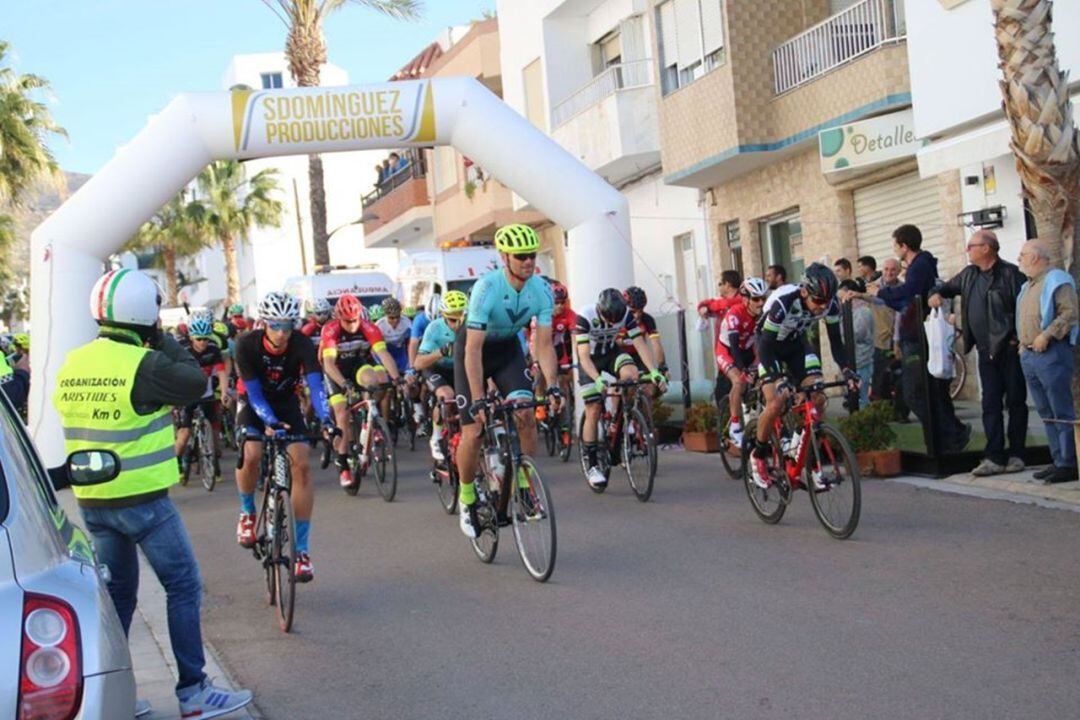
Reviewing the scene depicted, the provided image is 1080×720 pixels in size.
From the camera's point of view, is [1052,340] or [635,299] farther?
[635,299]

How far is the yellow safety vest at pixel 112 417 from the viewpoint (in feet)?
19.4

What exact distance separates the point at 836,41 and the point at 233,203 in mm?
47874

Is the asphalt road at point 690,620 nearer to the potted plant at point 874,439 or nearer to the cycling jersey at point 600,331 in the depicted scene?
the potted plant at point 874,439

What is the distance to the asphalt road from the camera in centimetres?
612

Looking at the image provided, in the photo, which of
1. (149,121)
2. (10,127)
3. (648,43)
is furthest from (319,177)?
(149,121)

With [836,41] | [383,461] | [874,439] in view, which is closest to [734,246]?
[836,41]

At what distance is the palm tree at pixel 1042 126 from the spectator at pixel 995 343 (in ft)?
1.52

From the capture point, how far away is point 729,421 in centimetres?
1346

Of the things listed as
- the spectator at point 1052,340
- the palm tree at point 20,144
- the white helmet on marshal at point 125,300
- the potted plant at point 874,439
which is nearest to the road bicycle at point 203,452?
the potted plant at point 874,439

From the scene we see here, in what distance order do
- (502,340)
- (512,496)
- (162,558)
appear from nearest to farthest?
1. (162,558)
2. (512,496)
3. (502,340)

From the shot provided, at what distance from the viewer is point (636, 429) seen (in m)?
12.4

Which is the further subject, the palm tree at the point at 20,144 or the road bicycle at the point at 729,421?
the palm tree at the point at 20,144

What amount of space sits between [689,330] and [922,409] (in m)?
12.0

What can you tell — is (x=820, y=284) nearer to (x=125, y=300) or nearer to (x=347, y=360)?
(x=125, y=300)
